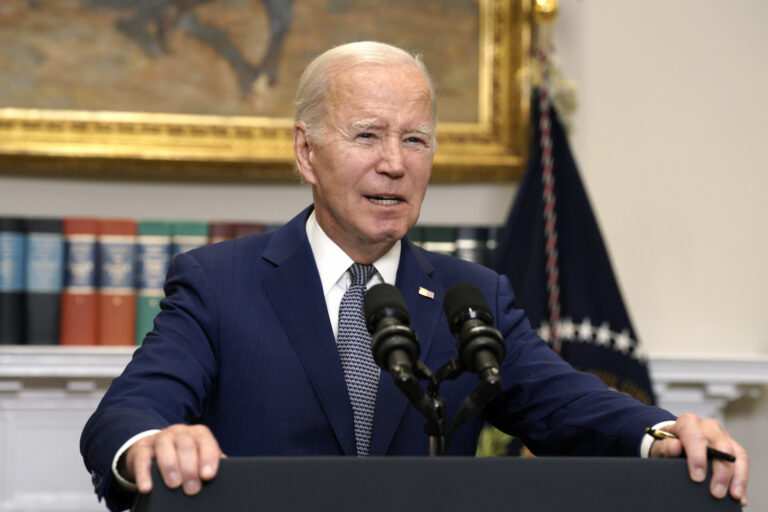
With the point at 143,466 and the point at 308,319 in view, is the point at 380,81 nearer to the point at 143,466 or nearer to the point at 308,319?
the point at 308,319

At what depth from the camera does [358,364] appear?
2.51 metres

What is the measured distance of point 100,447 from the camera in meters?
1.97

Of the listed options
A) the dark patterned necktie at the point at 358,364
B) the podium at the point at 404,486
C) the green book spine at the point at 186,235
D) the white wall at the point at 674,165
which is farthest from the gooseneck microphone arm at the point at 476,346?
the white wall at the point at 674,165

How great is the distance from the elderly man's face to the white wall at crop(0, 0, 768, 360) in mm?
Result: 2539

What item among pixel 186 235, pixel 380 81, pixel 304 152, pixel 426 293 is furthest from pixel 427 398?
pixel 186 235

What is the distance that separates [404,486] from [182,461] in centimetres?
31

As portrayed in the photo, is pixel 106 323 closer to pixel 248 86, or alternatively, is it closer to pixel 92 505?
pixel 92 505

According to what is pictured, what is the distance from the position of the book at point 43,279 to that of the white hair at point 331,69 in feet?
7.09

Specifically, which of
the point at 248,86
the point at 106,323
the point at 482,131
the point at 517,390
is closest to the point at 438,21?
the point at 482,131

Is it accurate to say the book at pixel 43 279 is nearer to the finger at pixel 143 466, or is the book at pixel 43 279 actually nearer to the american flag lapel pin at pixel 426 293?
the american flag lapel pin at pixel 426 293

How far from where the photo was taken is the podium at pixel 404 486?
5.69ft

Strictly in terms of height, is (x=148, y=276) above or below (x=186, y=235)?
below

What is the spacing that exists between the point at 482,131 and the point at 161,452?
11.5 feet

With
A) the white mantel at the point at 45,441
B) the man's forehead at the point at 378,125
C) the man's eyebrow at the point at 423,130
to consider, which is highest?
the man's forehead at the point at 378,125
